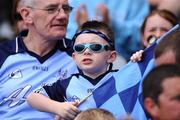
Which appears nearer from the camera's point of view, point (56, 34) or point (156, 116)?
point (156, 116)

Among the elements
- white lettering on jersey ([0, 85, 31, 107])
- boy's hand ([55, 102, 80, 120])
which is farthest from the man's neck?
boy's hand ([55, 102, 80, 120])

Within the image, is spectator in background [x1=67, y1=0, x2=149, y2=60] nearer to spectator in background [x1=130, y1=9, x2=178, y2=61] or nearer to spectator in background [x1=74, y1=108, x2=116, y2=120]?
spectator in background [x1=130, y1=9, x2=178, y2=61]

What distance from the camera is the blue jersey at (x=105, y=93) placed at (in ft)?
20.1

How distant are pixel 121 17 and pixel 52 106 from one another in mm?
3043

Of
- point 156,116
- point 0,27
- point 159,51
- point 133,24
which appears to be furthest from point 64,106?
point 0,27

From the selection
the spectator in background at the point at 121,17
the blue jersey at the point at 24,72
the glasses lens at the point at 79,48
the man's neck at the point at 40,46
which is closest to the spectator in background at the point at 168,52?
the glasses lens at the point at 79,48

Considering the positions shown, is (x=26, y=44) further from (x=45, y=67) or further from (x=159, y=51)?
(x=159, y=51)

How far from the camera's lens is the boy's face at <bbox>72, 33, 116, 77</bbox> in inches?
250

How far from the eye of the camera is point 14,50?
7.08m

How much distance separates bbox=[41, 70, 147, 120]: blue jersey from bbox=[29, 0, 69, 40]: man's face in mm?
611

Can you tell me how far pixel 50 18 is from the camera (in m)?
7.06

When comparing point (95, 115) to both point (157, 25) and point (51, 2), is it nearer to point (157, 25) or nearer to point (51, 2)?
point (51, 2)

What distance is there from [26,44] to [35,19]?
8.5 inches

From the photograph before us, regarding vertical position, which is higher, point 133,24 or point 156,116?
point 156,116
